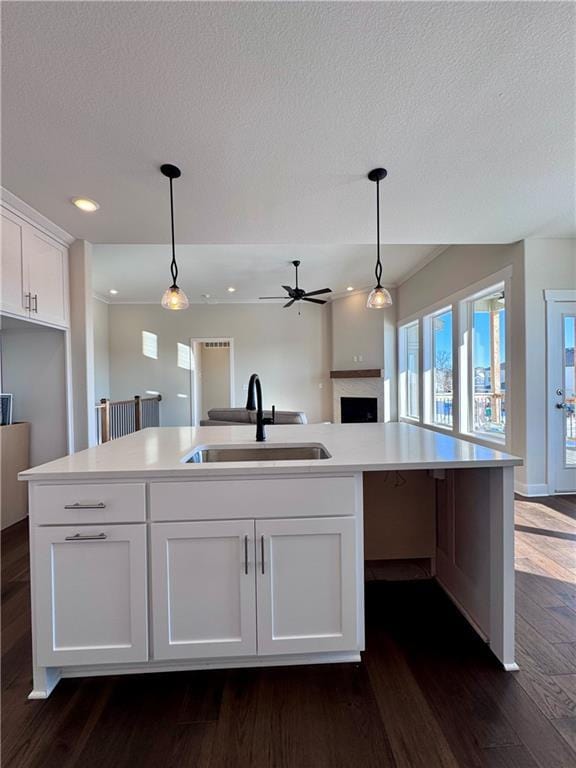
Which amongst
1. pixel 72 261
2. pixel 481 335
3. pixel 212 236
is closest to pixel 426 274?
pixel 481 335

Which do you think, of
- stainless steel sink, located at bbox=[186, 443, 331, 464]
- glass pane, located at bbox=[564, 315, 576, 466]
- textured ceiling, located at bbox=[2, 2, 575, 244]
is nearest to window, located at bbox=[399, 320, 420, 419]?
glass pane, located at bbox=[564, 315, 576, 466]

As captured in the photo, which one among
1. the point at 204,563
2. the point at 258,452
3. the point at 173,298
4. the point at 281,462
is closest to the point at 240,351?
the point at 173,298

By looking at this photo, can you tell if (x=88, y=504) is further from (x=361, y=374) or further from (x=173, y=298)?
(x=361, y=374)

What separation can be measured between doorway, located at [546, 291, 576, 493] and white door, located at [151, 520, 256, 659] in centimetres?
357

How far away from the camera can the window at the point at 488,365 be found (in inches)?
162

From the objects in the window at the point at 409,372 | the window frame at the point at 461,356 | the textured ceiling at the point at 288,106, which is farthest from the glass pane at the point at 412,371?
the textured ceiling at the point at 288,106

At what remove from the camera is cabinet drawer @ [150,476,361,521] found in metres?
1.39

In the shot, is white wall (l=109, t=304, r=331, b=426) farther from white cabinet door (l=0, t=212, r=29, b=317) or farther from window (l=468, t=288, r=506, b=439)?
white cabinet door (l=0, t=212, r=29, b=317)

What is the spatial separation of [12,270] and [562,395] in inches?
195

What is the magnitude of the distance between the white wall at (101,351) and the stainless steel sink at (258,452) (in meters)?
5.81

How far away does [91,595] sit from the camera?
1370mm

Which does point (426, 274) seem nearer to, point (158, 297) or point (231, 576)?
point (158, 297)

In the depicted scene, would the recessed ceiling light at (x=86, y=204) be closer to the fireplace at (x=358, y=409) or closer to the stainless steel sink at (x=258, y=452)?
the stainless steel sink at (x=258, y=452)

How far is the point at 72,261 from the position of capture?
132 inches
